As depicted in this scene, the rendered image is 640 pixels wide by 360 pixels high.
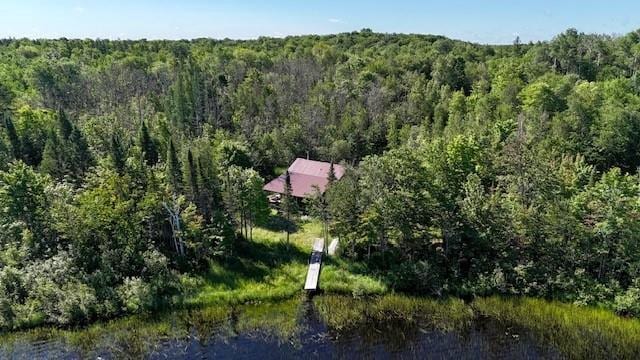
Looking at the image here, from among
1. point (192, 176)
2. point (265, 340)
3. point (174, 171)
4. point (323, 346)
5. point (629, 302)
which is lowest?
point (265, 340)

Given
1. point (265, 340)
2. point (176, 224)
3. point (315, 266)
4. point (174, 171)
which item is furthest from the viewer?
point (174, 171)

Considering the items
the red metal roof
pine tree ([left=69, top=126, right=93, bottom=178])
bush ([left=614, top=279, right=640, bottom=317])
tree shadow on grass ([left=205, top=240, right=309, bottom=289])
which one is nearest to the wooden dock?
tree shadow on grass ([left=205, top=240, right=309, bottom=289])

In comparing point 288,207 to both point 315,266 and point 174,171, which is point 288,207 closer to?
point 315,266

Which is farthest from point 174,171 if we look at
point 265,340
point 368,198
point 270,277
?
point 265,340

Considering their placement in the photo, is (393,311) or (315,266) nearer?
(393,311)

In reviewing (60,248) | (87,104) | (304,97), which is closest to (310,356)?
(60,248)
